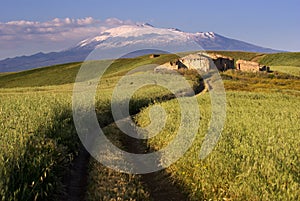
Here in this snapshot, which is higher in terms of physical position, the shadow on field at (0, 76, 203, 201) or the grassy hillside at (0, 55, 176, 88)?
the shadow on field at (0, 76, 203, 201)

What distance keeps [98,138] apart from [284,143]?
32.9ft

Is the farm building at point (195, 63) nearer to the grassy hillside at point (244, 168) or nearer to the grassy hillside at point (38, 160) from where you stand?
the grassy hillside at point (38, 160)

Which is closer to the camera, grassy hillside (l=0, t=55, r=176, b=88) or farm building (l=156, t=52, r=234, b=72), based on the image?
farm building (l=156, t=52, r=234, b=72)

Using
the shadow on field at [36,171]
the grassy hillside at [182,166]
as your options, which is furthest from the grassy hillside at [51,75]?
the shadow on field at [36,171]

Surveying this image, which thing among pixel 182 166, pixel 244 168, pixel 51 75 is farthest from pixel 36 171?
pixel 51 75

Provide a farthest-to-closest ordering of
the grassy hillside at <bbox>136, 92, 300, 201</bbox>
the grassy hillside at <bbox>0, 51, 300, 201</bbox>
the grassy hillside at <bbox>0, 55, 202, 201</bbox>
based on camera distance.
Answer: the grassy hillside at <bbox>136, 92, 300, 201</bbox> → the grassy hillside at <bbox>0, 51, 300, 201</bbox> → the grassy hillside at <bbox>0, 55, 202, 201</bbox>

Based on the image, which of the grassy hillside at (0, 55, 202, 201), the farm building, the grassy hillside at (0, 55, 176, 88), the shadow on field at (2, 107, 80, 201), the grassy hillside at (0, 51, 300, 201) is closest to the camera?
the shadow on field at (2, 107, 80, 201)

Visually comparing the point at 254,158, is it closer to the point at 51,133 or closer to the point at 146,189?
the point at 146,189

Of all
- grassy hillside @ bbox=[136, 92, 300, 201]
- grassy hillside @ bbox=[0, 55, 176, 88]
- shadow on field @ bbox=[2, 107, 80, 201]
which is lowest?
grassy hillside @ bbox=[0, 55, 176, 88]

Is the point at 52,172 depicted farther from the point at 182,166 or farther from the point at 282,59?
the point at 282,59

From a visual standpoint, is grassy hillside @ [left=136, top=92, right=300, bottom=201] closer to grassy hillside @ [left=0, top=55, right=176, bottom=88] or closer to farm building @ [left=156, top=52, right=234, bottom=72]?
farm building @ [left=156, top=52, right=234, bottom=72]

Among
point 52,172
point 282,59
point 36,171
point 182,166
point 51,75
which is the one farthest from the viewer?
point 282,59

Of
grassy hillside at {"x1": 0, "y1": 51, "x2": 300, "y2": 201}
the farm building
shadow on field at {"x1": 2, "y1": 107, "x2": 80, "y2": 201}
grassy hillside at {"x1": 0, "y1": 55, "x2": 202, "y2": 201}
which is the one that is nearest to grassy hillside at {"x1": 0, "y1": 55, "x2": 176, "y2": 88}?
the farm building

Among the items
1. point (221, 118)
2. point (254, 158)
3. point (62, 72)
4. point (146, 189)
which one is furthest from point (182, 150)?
point (62, 72)
